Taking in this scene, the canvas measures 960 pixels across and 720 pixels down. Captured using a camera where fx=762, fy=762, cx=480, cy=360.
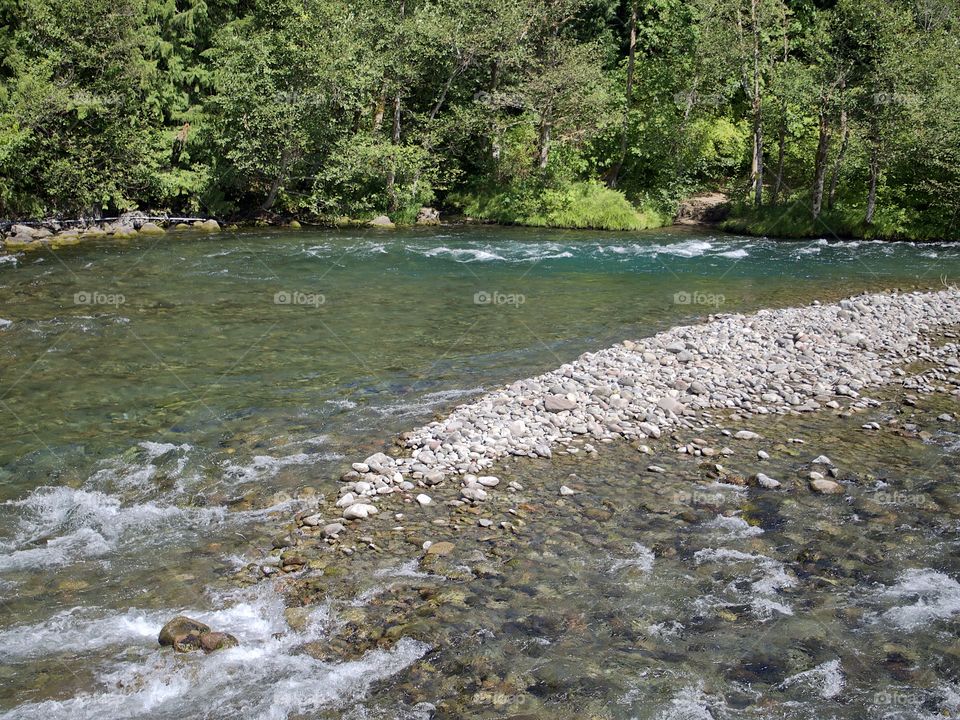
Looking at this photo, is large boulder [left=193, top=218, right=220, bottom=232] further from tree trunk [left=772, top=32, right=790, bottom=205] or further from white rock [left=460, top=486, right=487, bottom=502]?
white rock [left=460, top=486, right=487, bottom=502]

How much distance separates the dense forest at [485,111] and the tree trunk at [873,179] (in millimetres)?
78

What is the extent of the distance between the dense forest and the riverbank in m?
16.3

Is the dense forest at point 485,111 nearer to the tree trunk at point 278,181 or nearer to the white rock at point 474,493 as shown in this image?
the tree trunk at point 278,181

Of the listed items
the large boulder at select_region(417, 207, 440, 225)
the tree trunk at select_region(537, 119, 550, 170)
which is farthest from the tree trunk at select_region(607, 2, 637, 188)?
the large boulder at select_region(417, 207, 440, 225)

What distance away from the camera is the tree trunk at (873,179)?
29.6 meters

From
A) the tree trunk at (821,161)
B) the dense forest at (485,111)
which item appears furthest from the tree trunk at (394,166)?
the tree trunk at (821,161)

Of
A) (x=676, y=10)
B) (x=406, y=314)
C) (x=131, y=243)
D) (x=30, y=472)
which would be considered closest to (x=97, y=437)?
(x=30, y=472)

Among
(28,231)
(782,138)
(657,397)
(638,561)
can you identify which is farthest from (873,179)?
(28,231)

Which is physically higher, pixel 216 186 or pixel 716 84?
pixel 716 84

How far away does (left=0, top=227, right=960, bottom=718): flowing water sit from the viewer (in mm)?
5762

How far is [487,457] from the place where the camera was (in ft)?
32.1

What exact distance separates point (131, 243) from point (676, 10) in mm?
27541

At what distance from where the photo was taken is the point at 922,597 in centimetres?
684

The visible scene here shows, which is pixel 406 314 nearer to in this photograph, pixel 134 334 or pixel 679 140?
pixel 134 334
